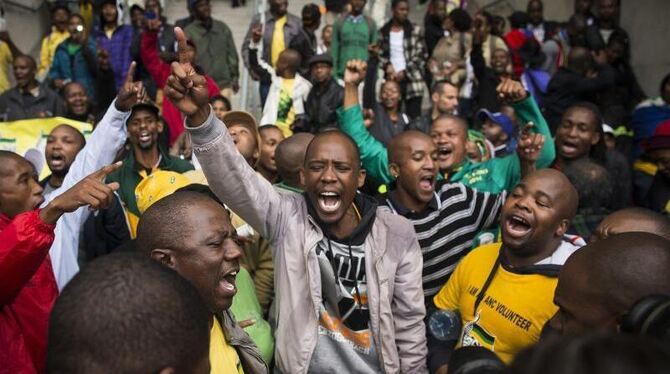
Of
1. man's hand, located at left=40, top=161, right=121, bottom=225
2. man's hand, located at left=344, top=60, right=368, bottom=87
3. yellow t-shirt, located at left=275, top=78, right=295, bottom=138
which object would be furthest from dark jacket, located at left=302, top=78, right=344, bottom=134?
man's hand, located at left=40, top=161, right=121, bottom=225

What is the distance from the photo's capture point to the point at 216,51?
9398 mm

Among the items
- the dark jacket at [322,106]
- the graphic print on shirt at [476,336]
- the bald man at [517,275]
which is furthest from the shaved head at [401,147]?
the dark jacket at [322,106]

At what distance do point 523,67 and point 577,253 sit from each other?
8.19 metres

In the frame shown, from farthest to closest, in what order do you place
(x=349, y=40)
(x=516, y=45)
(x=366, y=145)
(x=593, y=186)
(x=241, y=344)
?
(x=516, y=45)
(x=349, y=40)
(x=366, y=145)
(x=593, y=186)
(x=241, y=344)

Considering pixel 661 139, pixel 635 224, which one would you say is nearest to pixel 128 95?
pixel 635 224

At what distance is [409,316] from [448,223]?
0.82m

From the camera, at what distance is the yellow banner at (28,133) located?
5797 millimetres

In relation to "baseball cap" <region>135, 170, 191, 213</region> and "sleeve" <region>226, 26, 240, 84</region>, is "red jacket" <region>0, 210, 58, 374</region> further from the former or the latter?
"sleeve" <region>226, 26, 240, 84</region>

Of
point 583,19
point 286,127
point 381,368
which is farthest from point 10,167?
point 583,19

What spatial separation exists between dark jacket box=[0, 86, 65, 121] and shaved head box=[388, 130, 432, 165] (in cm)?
477

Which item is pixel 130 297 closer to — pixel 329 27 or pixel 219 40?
pixel 219 40

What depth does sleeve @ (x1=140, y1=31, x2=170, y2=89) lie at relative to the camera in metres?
8.72

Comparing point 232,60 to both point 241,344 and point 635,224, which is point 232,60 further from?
point 241,344

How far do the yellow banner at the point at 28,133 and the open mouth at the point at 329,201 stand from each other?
3159 millimetres
